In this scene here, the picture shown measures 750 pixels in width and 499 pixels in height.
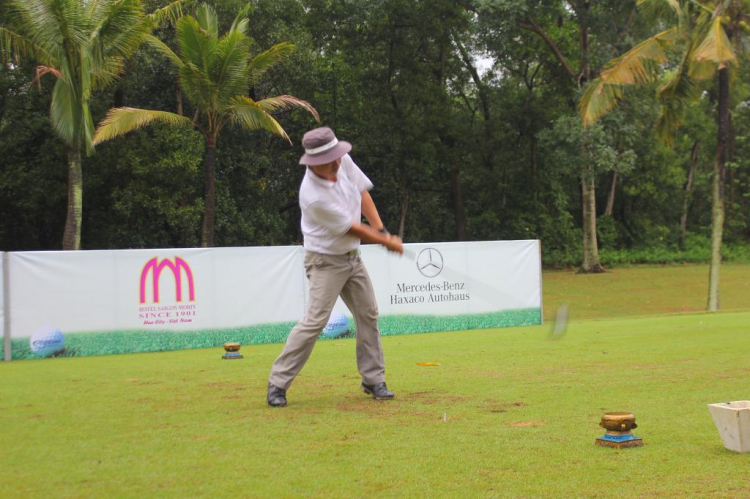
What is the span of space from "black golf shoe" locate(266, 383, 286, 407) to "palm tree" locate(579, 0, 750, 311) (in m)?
14.9

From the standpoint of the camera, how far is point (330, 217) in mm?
6121

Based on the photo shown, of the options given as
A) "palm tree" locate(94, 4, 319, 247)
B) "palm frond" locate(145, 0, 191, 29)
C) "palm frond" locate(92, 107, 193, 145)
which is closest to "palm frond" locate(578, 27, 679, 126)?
"palm tree" locate(94, 4, 319, 247)

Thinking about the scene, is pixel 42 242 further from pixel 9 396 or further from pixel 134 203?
pixel 9 396

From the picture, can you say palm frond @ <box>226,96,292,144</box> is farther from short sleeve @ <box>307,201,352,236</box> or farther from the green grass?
short sleeve @ <box>307,201,352,236</box>

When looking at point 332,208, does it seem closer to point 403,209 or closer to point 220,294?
point 220,294

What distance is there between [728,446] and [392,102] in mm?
31629

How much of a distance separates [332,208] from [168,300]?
766 centimetres

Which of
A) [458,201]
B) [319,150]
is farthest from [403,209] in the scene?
[319,150]

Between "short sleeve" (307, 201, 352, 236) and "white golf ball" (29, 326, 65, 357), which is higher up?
"short sleeve" (307, 201, 352, 236)

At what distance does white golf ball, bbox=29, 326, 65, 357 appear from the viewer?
12.1 m

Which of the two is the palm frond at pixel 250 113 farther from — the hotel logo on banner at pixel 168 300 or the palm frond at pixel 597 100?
the hotel logo on banner at pixel 168 300

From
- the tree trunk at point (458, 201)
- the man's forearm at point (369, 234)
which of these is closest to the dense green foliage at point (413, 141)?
the tree trunk at point (458, 201)

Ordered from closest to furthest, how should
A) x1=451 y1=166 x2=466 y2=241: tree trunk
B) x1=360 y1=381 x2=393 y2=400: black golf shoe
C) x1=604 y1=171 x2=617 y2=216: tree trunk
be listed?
x1=360 y1=381 x2=393 y2=400: black golf shoe → x1=451 y1=166 x2=466 y2=241: tree trunk → x1=604 y1=171 x2=617 y2=216: tree trunk

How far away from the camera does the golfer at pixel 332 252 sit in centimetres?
607
